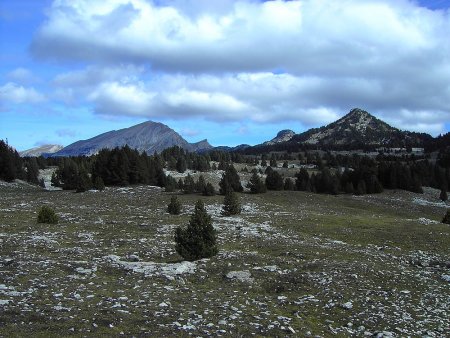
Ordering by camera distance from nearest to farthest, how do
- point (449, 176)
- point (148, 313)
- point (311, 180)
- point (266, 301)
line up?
1. point (148, 313)
2. point (266, 301)
3. point (311, 180)
4. point (449, 176)

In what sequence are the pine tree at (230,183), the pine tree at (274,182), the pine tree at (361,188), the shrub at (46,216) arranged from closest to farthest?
the shrub at (46,216)
the pine tree at (230,183)
the pine tree at (361,188)
the pine tree at (274,182)

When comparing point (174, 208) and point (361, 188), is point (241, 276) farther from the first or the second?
point (361, 188)

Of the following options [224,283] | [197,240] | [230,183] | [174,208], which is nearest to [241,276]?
[224,283]

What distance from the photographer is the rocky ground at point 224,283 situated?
14164 mm

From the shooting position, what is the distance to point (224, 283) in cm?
2072

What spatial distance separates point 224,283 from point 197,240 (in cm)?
536

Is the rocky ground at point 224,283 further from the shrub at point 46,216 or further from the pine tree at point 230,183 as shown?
the pine tree at point 230,183

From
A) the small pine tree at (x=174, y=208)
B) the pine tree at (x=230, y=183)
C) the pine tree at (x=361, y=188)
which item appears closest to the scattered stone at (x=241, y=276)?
the small pine tree at (x=174, y=208)

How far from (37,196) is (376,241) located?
59.3 metres

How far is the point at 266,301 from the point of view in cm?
1784

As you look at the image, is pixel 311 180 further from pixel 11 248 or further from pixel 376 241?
pixel 11 248

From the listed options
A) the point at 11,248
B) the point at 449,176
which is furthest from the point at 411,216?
the point at 449,176

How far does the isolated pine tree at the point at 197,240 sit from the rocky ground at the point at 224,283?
85 centimetres

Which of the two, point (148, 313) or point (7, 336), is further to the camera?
point (148, 313)
